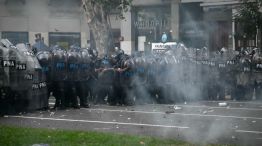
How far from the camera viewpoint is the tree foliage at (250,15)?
1616 cm

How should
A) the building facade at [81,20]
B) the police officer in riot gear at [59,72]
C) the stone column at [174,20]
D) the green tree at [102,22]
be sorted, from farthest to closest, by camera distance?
the green tree at [102,22] → the police officer in riot gear at [59,72] → the stone column at [174,20] → the building facade at [81,20]

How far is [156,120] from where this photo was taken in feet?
41.6

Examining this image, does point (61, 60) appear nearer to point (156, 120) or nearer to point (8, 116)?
point (8, 116)

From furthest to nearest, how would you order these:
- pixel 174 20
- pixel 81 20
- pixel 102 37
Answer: pixel 102 37
pixel 174 20
pixel 81 20

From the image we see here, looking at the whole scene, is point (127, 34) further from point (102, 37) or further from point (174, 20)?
point (174, 20)

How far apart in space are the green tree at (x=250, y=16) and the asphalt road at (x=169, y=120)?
2.21 m

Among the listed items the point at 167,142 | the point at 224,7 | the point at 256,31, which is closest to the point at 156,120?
the point at 224,7

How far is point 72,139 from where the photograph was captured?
923cm

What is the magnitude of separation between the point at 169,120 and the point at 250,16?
617 cm

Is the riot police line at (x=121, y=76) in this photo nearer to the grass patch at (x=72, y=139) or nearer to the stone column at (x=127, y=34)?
the grass patch at (x=72, y=139)

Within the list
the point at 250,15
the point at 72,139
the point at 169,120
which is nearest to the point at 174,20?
the point at 169,120

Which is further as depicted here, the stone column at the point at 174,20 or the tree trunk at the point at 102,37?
the tree trunk at the point at 102,37

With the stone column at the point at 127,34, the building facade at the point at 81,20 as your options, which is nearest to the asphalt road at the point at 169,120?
the building facade at the point at 81,20

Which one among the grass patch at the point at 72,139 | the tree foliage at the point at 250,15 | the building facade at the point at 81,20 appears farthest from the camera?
the tree foliage at the point at 250,15
